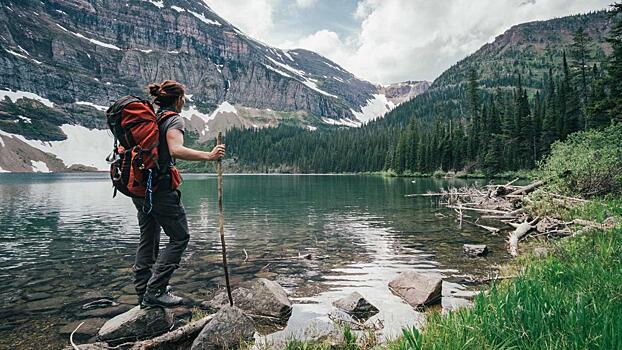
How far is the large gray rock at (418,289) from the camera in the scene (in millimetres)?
9234

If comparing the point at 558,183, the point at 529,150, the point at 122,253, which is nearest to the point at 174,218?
the point at 122,253

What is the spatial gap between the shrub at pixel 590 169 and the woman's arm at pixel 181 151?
837 inches

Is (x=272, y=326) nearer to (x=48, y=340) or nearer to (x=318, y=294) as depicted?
(x=318, y=294)

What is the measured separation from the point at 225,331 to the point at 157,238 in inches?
86.5

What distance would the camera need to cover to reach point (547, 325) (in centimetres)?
428

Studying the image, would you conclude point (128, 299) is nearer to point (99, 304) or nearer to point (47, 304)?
point (99, 304)

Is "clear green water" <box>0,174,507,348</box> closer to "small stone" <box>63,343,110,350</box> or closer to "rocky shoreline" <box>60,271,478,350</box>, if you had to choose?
"rocky shoreline" <box>60,271,478,350</box>

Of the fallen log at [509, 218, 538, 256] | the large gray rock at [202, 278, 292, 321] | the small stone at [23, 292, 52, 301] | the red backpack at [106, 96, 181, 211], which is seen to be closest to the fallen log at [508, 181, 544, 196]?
the fallen log at [509, 218, 538, 256]

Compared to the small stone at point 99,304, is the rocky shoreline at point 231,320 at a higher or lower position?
higher

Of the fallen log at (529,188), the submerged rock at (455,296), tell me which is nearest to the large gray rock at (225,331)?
the submerged rock at (455,296)

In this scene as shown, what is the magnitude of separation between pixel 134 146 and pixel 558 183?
76.3 feet

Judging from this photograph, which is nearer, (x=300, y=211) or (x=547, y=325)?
(x=547, y=325)

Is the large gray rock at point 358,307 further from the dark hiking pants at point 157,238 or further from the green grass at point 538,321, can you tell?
the dark hiking pants at point 157,238

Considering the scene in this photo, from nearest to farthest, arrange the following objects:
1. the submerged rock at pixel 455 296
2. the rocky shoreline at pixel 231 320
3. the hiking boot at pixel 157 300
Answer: the rocky shoreline at pixel 231 320, the hiking boot at pixel 157 300, the submerged rock at pixel 455 296
